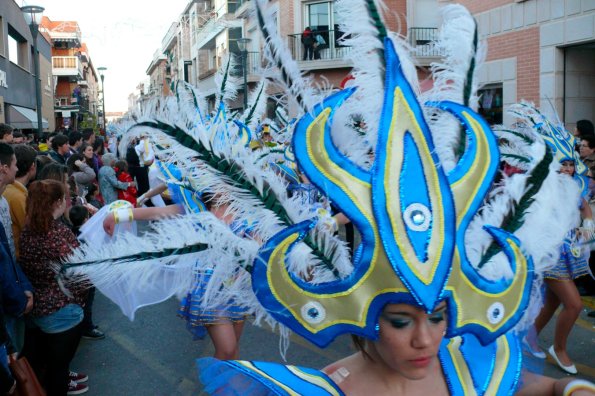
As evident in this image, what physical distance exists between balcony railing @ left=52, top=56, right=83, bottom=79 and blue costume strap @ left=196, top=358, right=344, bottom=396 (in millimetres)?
55979

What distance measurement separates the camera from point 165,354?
4.96 meters

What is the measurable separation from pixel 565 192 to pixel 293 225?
2.76ft

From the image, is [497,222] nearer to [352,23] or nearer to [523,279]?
[523,279]

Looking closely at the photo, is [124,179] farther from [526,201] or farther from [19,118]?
[19,118]

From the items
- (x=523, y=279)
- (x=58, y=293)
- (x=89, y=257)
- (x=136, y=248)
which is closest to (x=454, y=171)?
(x=523, y=279)

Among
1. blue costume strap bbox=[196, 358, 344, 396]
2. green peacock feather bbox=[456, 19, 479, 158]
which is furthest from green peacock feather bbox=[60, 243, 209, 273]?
green peacock feather bbox=[456, 19, 479, 158]

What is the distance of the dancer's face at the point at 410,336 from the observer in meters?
1.55

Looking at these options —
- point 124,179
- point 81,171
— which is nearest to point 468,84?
point 81,171

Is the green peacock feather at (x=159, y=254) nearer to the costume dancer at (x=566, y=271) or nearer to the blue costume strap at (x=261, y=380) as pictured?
the blue costume strap at (x=261, y=380)

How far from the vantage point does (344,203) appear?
1.53 metres

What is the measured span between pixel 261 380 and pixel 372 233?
46cm

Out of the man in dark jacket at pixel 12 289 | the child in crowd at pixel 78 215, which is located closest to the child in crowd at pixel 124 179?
the child in crowd at pixel 78 215

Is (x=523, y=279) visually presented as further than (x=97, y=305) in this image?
No

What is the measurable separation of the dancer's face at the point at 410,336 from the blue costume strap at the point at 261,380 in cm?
20
